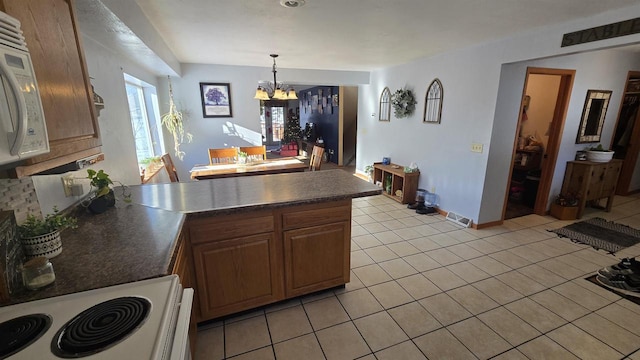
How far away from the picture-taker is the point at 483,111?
10.7 ft

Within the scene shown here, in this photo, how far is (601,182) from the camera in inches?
150

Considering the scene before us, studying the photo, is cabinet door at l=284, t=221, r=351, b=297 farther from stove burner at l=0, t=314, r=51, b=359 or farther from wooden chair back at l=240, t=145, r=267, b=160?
wooden chair back at l=240, t=145, r=267, b=160

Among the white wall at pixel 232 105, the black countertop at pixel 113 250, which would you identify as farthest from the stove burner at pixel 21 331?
the white wall at pixel 232 105

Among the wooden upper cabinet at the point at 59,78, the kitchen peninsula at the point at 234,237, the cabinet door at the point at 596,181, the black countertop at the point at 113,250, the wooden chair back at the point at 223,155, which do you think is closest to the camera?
the wooden upper cabinet at the point at 59,78

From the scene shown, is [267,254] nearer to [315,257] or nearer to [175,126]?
[315,257]

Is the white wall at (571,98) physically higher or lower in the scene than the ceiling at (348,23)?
lower

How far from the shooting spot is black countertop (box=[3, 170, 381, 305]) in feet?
3.46

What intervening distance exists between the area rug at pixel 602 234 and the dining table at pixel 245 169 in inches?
141

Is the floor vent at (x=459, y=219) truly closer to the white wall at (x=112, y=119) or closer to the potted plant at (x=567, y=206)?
the potted plant at (x=567, y=206)

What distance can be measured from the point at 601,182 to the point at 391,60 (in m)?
3.52

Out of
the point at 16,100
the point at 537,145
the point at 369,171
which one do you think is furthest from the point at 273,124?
the point at 16,100

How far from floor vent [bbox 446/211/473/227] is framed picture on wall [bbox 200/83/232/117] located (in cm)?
412

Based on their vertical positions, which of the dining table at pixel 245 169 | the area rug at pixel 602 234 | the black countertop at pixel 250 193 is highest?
the black countertop at pixel 250 193

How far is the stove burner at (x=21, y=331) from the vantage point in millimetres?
728
